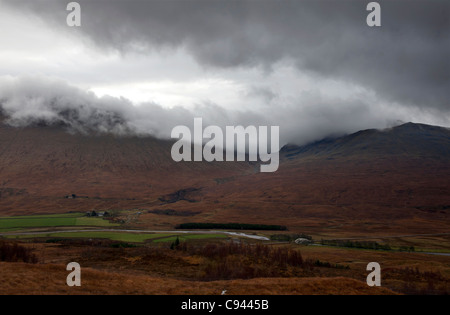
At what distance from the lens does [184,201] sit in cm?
18588

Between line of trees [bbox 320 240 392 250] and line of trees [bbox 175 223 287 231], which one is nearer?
line of trees [bbox 320 240 392 250]

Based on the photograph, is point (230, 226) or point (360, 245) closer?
point (360, 245)

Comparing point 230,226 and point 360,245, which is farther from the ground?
point 360,245

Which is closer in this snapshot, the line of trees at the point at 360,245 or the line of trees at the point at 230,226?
the line of trees at the point at 360,245

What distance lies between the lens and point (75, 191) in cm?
18850

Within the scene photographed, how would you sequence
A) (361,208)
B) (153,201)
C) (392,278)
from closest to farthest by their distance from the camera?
(392,278), (361,208), (153,201)

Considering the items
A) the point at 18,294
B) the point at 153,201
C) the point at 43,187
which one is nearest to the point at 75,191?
the point at 43,187

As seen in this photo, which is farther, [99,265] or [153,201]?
[153,201]

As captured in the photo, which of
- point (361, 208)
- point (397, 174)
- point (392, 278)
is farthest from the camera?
point (397, 174)
